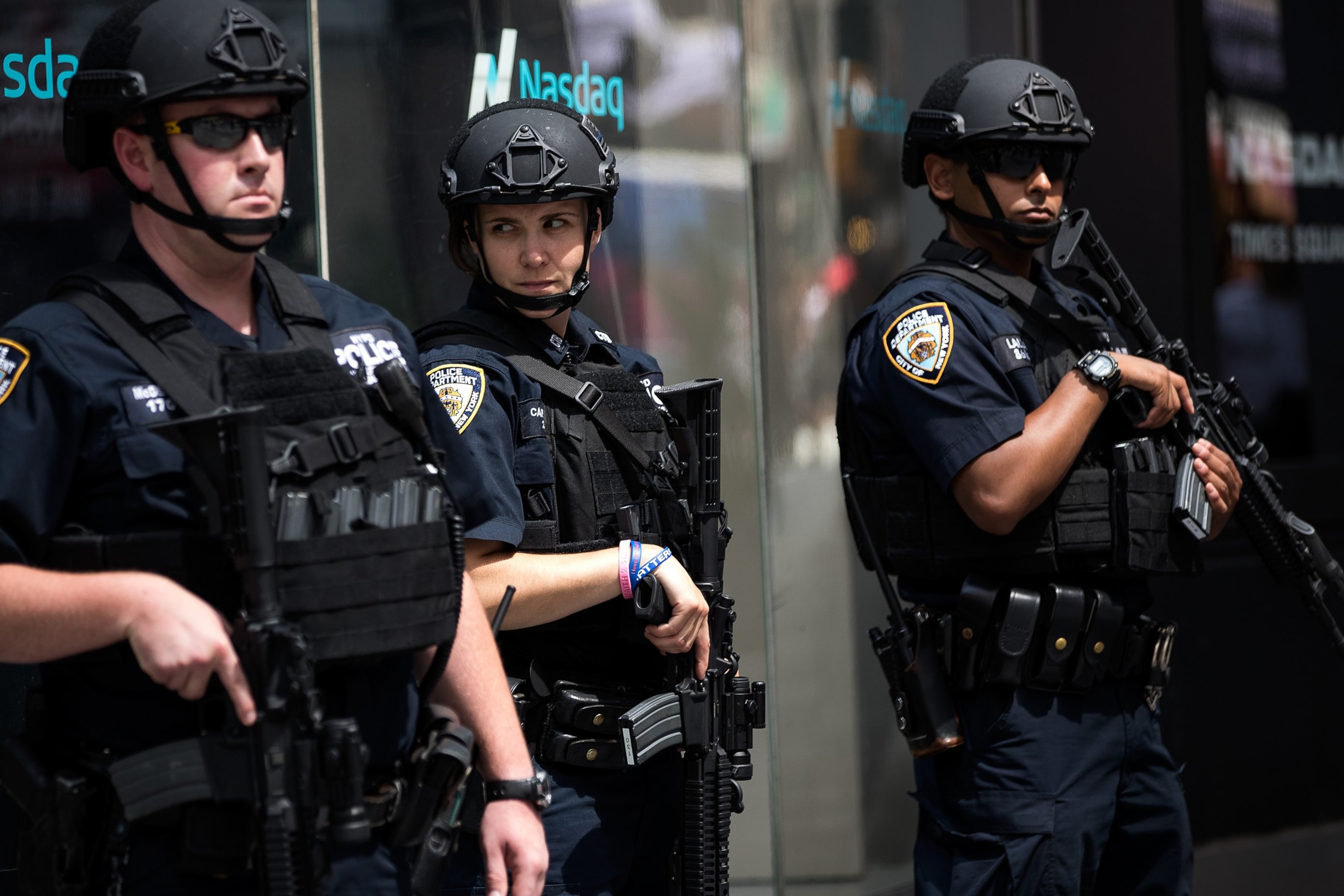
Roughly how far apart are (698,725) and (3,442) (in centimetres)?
131

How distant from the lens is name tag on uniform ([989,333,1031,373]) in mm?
3205

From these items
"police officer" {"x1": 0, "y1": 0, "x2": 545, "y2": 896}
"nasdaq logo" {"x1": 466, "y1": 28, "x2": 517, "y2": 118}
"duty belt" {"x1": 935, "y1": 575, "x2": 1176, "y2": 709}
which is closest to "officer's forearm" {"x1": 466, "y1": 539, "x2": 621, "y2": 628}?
"police officer" {"x1": 0, "y1": 0, "x2": 545, "y2": 896}

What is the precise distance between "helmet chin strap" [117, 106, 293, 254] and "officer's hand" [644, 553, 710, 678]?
0.94 metres

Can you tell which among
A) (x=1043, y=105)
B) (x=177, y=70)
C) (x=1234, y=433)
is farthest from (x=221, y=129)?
(x=1234, y=433)

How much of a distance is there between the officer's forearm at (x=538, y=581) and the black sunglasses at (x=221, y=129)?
81 cm

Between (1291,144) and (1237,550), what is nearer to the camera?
(1237,550)

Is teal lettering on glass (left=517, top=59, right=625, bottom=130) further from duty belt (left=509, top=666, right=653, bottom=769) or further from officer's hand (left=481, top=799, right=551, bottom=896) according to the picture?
officer's hand (left=481, top=799, right=551, bottom=896)

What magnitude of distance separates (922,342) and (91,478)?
178 centimetres

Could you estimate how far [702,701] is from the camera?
108 inches

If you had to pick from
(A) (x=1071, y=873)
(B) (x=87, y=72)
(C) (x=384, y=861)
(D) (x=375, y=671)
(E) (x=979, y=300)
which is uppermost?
(B) (x=87, y=72)

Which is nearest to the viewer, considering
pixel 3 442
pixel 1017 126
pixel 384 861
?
pixel 3 442

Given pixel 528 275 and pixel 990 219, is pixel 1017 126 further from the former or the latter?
pixel 528 275

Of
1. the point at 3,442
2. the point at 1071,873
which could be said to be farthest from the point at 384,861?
the point at 1071,873

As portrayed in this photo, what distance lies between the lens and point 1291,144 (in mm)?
6027
